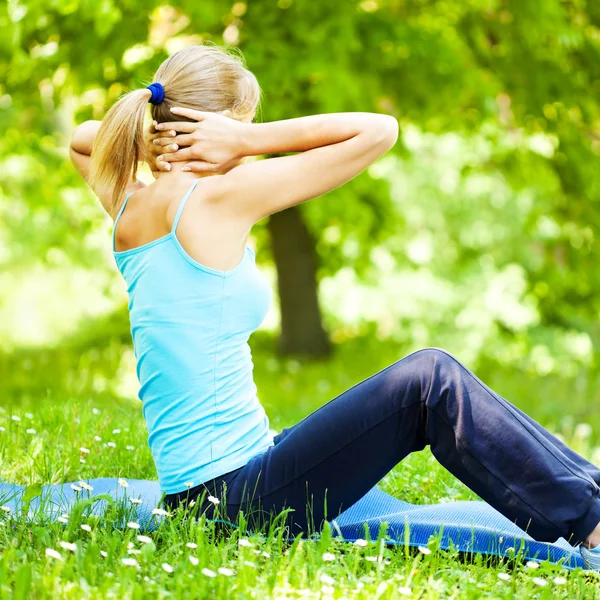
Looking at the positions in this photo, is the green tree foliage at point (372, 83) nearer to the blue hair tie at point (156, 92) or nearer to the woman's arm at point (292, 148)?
the blue hair tie at point (156, 92)

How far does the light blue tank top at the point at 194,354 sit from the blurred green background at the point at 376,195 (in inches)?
64.3

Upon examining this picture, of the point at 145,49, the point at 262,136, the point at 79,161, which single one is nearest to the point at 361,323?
the point at 145,49

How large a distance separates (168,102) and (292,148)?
414 mm

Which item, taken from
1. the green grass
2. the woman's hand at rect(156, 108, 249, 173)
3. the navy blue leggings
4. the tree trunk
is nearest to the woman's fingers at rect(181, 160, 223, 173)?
the woman's hand at rect(156, 108, 249, 173)

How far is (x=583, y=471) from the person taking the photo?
2.31 meters

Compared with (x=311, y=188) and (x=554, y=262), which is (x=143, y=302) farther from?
(x=554, y=262)

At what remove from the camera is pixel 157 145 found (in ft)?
8.54

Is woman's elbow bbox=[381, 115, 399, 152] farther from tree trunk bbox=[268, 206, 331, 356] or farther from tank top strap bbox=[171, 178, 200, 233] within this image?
tree trunk bbox=[268, 206, 331, 356]

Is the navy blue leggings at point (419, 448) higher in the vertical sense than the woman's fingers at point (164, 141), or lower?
lower

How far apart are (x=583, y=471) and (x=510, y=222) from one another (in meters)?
9.08

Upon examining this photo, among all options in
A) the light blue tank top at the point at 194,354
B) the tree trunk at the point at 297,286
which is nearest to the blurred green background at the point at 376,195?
the tree trunk at the point at 297,286

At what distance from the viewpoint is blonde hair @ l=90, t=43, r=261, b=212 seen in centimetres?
255

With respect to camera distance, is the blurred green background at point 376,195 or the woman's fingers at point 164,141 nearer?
the woman's fingers at point 164,141

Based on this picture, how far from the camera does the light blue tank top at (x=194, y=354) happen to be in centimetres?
245
